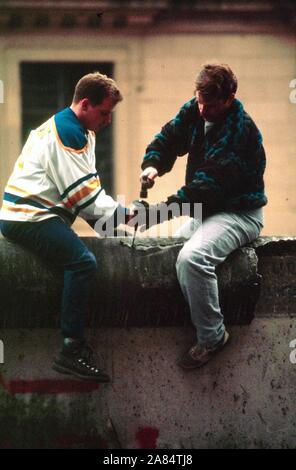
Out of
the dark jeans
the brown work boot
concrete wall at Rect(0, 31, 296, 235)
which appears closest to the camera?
the dark jeans

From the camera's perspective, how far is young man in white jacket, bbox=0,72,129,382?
3.80m

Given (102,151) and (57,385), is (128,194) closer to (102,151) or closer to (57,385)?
(102,151)

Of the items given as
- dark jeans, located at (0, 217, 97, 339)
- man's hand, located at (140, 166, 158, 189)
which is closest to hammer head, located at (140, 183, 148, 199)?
man's hand, located at (140, 166, 158, 189)

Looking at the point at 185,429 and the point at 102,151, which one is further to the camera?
the point at 102,151

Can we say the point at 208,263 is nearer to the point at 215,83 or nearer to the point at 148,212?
the point at 148,212

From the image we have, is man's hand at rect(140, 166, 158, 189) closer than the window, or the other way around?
man's hand at rect(140, 166, 158, 189)

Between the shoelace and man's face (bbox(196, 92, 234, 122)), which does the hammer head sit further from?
the shoelace

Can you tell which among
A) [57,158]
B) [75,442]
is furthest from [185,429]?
[57,158]

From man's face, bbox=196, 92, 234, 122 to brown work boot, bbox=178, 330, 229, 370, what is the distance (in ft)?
3.17

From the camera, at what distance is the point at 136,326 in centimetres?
402

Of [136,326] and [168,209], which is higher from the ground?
[168,209]
